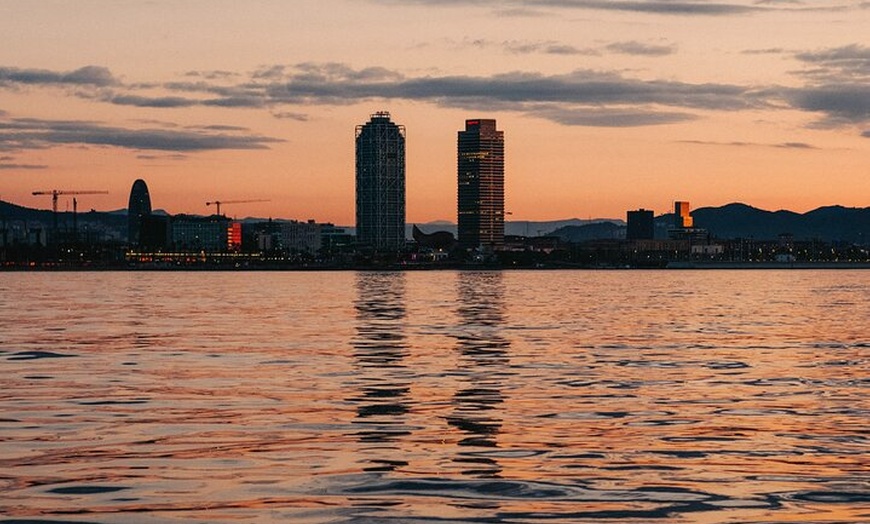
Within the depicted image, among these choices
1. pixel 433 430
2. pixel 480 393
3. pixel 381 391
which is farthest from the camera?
pixel 381 391

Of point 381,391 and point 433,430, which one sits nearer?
point 433,430

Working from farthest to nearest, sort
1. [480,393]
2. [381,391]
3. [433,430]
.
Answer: [381,391] → [480,393] → [433,430]

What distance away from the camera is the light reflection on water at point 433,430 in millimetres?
23375

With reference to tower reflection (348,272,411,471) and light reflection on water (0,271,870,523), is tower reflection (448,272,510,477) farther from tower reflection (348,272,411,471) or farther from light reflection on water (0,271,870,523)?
tower reflection (348,272,411,471)

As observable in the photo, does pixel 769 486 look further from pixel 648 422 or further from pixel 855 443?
pixel 648 422

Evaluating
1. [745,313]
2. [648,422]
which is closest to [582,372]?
[648,422]

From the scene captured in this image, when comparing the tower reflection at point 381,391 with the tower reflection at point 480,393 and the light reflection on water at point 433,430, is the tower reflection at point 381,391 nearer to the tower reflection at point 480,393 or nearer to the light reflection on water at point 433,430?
the light reflection on water at point 433,430

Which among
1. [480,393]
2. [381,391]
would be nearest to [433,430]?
[480,393]

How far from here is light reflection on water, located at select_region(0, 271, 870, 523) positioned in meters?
23.4

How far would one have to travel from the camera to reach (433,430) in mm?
33281

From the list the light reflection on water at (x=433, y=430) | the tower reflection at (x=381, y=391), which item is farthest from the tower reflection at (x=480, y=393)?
the tower reflection at (x=381, y=391)

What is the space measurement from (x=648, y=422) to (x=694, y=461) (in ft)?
22.7

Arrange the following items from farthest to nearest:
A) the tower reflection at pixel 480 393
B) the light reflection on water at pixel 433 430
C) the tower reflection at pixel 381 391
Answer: the tower reflection at pixel 381 391 → the tower reflection at pixel 480 393 → the light reflection on water at pixel 433 430

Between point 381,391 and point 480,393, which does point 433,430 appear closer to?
point 480,393
